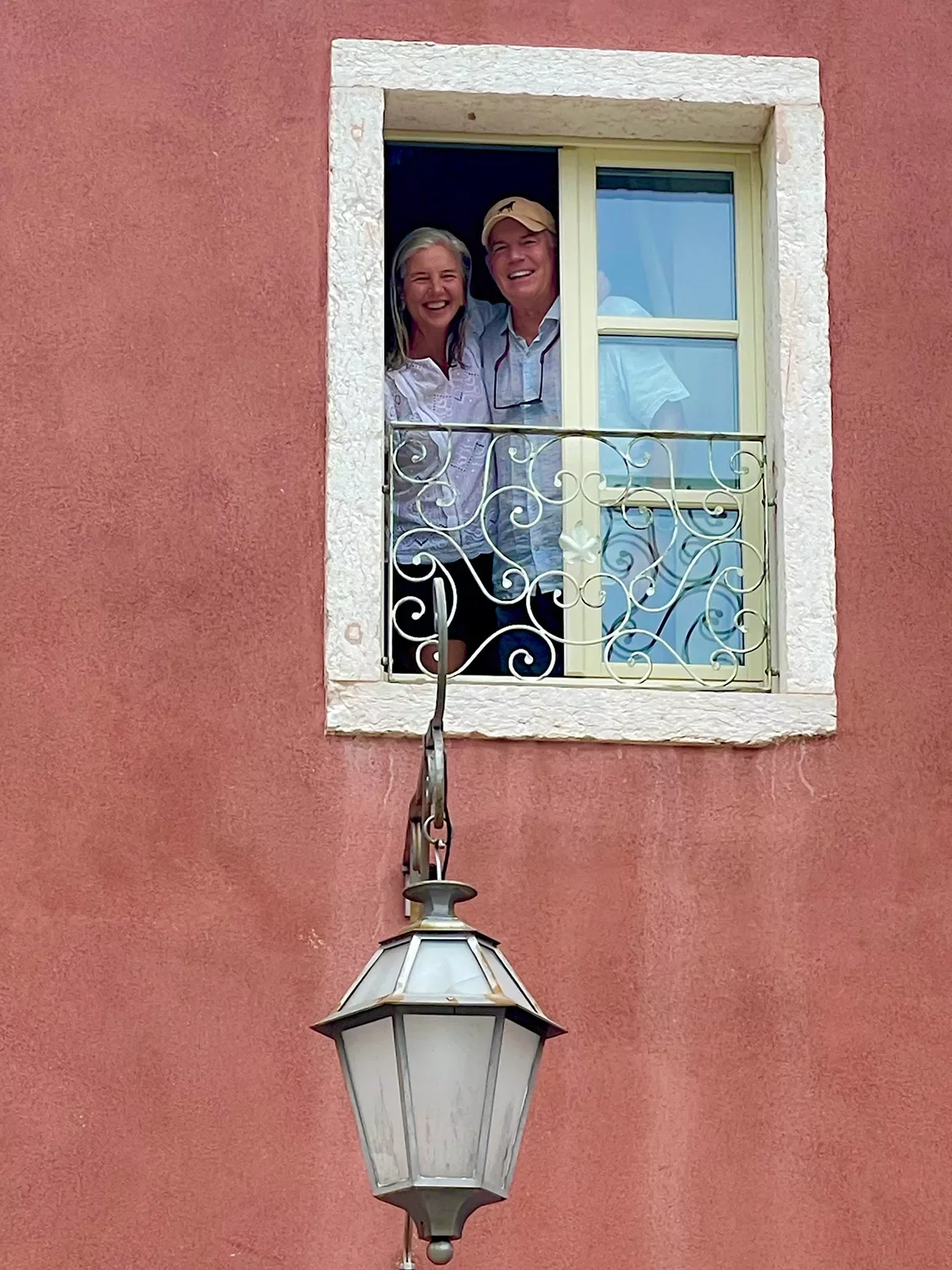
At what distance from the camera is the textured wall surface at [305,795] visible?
6.32 metres

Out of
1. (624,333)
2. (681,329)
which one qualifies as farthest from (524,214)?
(681,329)

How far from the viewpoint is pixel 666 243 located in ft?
24.4

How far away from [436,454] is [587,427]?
0.42 metres

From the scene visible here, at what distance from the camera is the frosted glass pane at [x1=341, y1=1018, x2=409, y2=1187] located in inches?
195

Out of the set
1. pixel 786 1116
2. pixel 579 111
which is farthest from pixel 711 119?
pixel 786 1116

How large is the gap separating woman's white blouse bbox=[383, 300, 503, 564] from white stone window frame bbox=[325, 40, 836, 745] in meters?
0.19

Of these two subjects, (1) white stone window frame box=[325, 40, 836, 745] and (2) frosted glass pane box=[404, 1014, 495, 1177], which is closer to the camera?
(2) frosted glass pane box=[404, 1014, 495, 1177]

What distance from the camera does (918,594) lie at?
22.6 feet

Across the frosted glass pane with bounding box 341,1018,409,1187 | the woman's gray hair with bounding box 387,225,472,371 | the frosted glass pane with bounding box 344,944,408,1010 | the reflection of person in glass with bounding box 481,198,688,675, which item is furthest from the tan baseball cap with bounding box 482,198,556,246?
the frosted glass pane with bounding box 341,1018,409,1187

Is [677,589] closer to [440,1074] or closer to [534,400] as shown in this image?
[534,400]

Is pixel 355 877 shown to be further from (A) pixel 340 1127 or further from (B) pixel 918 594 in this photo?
(B) pixel 918 594

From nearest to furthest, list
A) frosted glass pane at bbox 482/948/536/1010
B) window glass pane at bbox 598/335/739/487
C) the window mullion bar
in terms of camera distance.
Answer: frosted glass pane at bbox 482/948/536/1010 → window glass pane at bbox 598/335/739/487 → the window mullion bar

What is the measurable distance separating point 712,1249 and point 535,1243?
41cm

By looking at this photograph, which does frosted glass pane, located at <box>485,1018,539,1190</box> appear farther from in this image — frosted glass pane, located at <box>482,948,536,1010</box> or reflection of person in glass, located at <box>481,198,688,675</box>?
reflection of person in glass, located at <box>481,198,688,675</box>
